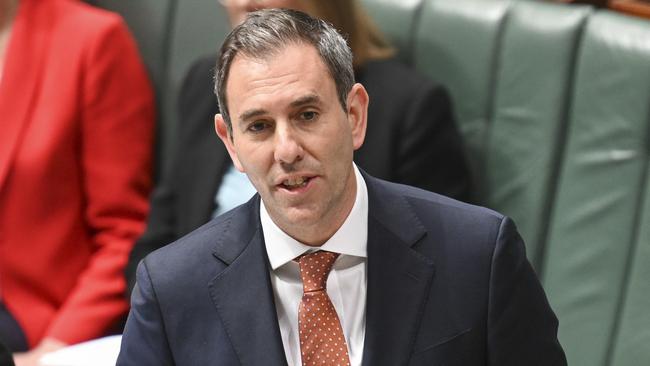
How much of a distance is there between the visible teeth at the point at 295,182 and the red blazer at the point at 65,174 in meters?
1.01

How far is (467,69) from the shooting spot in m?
2.14

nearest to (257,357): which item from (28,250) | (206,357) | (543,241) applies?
(206,357)

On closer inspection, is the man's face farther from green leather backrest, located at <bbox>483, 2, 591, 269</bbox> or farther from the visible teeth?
green leather backrest, located at <bbox>483, 2, 591, 269</bbox>

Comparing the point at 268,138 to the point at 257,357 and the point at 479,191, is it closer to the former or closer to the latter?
the point at 257,357

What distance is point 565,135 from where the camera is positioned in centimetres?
200

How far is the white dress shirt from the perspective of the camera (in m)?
1.40

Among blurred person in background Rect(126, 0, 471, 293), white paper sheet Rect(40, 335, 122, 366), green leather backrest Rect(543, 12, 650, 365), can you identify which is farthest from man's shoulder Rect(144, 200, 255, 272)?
green leather backrest Rect(543, 12, 650, 365)

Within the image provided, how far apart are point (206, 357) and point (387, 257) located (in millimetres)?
255

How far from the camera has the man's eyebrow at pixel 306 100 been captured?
1290 mm

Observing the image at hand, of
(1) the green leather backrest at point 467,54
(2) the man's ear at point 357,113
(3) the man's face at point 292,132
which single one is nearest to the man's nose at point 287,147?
(3) the man's face at point 292,132

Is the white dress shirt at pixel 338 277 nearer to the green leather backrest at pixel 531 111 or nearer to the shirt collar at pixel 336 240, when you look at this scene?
the shirt collar at pixel 336 240

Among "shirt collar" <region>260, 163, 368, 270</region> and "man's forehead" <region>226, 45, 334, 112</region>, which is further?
"shirt collar" <region>260, 163, 368, 270</region>

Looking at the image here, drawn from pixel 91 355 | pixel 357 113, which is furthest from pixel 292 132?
pixel 91 355

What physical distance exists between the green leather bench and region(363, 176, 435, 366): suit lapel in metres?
0.63
